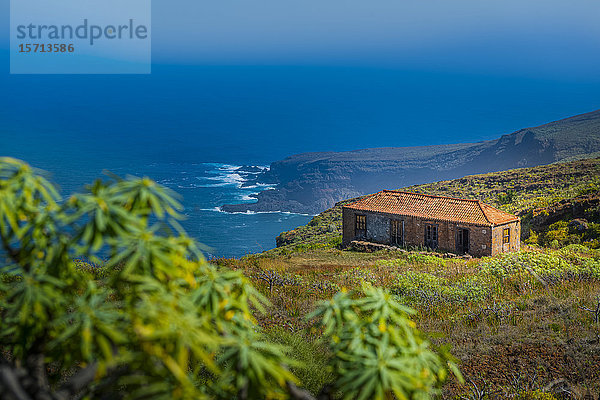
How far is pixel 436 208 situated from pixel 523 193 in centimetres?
2691

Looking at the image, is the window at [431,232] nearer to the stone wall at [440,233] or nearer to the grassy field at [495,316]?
the stone wall at [440,233]

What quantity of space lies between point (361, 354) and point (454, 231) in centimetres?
2650

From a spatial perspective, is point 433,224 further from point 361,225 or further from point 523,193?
point 523,193

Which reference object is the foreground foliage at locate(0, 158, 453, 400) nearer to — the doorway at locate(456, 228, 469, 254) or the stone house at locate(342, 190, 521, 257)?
the stone house at locate(342, 190, 521, 257)

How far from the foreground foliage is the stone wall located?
25.2 meters

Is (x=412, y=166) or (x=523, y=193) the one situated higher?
(x=412, y=166)

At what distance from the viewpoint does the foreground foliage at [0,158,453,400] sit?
8.46 ft

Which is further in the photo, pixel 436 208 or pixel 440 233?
pixel 436 208

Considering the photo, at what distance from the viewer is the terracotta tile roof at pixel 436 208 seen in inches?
1093

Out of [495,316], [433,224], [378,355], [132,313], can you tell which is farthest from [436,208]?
[132,313]

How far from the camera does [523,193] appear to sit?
52156mm

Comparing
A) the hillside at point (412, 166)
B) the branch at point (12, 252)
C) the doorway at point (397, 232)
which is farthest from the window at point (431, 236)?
the hillside at point (412, 166)

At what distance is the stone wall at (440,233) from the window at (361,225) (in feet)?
0.69

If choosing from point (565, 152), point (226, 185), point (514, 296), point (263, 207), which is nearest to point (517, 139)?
point (565, 152)
